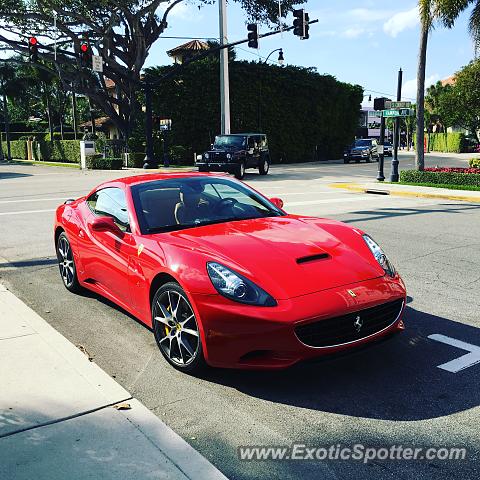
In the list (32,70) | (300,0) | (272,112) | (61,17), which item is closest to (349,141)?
(272,112)

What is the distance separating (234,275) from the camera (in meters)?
3.73

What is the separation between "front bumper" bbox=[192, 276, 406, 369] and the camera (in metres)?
3.48

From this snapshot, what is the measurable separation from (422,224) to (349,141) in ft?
133

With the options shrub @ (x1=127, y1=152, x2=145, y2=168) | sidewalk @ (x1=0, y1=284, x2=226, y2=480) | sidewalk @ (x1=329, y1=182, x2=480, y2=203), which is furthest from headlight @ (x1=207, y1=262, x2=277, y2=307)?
shrub @ (x1=127, y1=152, x2=145, y2=168)

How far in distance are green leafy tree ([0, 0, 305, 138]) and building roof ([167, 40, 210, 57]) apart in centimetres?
1492

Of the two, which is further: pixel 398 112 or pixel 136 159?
pixel 136 159

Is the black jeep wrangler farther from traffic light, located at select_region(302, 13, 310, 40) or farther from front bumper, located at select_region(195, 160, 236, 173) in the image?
traffic light, located at select_region(302, 13, 310, 40)

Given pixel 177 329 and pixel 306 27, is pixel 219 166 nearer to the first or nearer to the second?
pixel 306 27

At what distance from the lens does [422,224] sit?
11.0 metres

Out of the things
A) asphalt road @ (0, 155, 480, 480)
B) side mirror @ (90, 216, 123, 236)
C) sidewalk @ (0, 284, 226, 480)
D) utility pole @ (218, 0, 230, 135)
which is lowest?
asphalt road @ (0, 155, 480, 480)

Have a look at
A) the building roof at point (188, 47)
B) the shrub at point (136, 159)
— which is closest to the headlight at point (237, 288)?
the shrub at point (136, 159)

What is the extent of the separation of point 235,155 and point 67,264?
19.8m

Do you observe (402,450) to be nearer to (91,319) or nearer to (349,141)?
(91,319)

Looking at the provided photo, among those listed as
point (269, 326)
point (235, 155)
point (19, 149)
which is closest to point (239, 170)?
point (235, 155)
